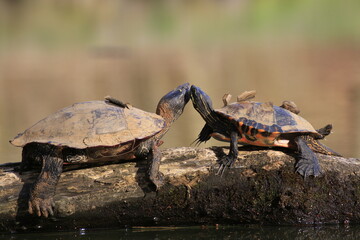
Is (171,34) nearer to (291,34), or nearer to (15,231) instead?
(291,34)

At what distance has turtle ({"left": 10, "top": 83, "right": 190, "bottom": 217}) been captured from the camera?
4.86 m

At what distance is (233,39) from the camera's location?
2694 centimetres

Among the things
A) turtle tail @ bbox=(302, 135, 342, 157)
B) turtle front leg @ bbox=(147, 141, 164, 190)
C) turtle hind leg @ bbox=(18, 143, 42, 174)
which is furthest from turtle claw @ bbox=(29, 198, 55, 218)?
turtle tail @ bbox=(302, 135, 342, 157)

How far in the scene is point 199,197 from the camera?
16.3 ft

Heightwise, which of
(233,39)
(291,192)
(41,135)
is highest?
(41,135)

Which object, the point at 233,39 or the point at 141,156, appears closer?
the point at 141,156

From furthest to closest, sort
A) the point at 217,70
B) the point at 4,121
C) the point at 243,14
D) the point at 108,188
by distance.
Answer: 1. the point at 243,14
2. the point at 217,70
3. the point at 4,121
4. the point at 108,188

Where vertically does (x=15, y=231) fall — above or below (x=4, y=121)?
above

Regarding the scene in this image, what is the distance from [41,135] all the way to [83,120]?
37cm

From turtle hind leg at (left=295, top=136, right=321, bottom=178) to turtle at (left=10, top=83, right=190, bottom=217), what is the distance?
116 centimetres

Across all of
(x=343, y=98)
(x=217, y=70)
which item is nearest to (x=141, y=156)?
(x=343, y=98)

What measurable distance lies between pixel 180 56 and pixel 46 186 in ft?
56.9

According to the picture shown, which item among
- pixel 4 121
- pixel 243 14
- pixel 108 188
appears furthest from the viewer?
pixel 243 14

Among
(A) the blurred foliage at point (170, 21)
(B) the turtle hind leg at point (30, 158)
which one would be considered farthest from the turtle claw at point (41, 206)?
(A) the blurred foliage at point (170, 21)
